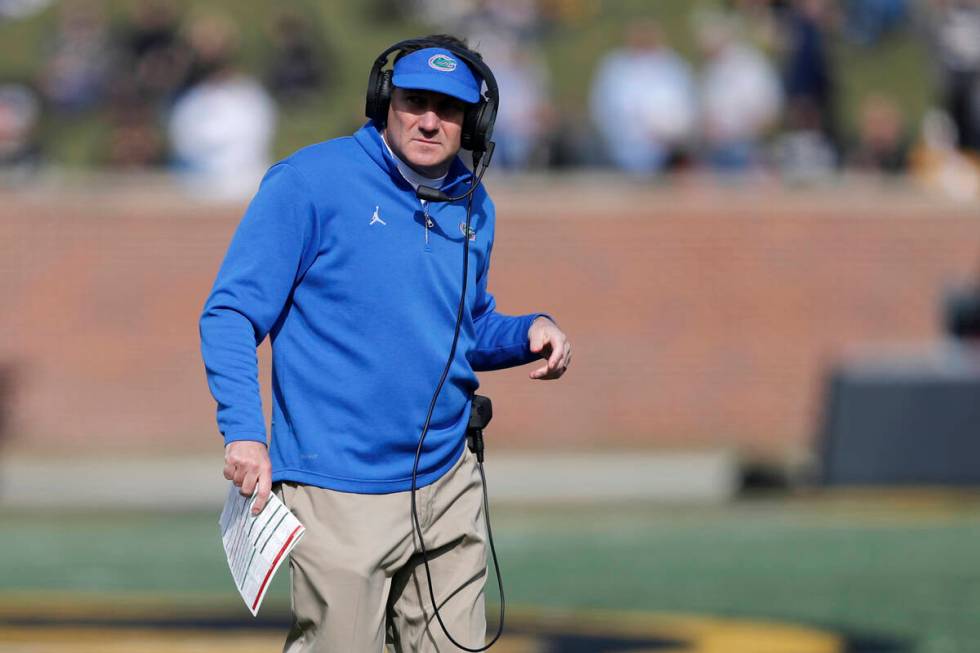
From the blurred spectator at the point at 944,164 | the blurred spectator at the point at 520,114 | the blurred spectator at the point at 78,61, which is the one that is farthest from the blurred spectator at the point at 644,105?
the blurred spectator at the point at 78,61

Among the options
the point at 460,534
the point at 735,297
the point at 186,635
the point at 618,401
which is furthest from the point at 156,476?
the point at 460,534

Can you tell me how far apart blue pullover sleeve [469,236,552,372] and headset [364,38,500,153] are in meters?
0.30

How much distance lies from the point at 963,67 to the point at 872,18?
2447 mm

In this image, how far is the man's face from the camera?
4.21m

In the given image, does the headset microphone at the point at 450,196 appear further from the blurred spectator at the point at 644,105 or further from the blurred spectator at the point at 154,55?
the blurred spectator at the point at 154,55

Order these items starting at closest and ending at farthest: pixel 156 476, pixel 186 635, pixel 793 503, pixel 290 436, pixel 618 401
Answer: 1. pixel 290 436
2. pixel 186 635
3. pixel 793 503
4. pixel 156 476
5. pixel 618 401

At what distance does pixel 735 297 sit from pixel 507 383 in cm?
225

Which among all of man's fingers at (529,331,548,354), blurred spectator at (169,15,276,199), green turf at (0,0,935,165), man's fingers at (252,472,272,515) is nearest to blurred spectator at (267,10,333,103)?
green turf at (0,0,935,165)

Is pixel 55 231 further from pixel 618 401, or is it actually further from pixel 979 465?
pixel 979 465

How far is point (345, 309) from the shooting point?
416 cm

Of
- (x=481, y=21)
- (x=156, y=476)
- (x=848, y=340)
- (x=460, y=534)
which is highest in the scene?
(x=481, y=21)

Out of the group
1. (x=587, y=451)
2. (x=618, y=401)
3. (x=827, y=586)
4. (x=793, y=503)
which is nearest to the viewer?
(x=827, y=586)

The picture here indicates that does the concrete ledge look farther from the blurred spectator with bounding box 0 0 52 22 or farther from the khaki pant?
the khaki pant

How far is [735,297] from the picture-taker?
16.5 meters
